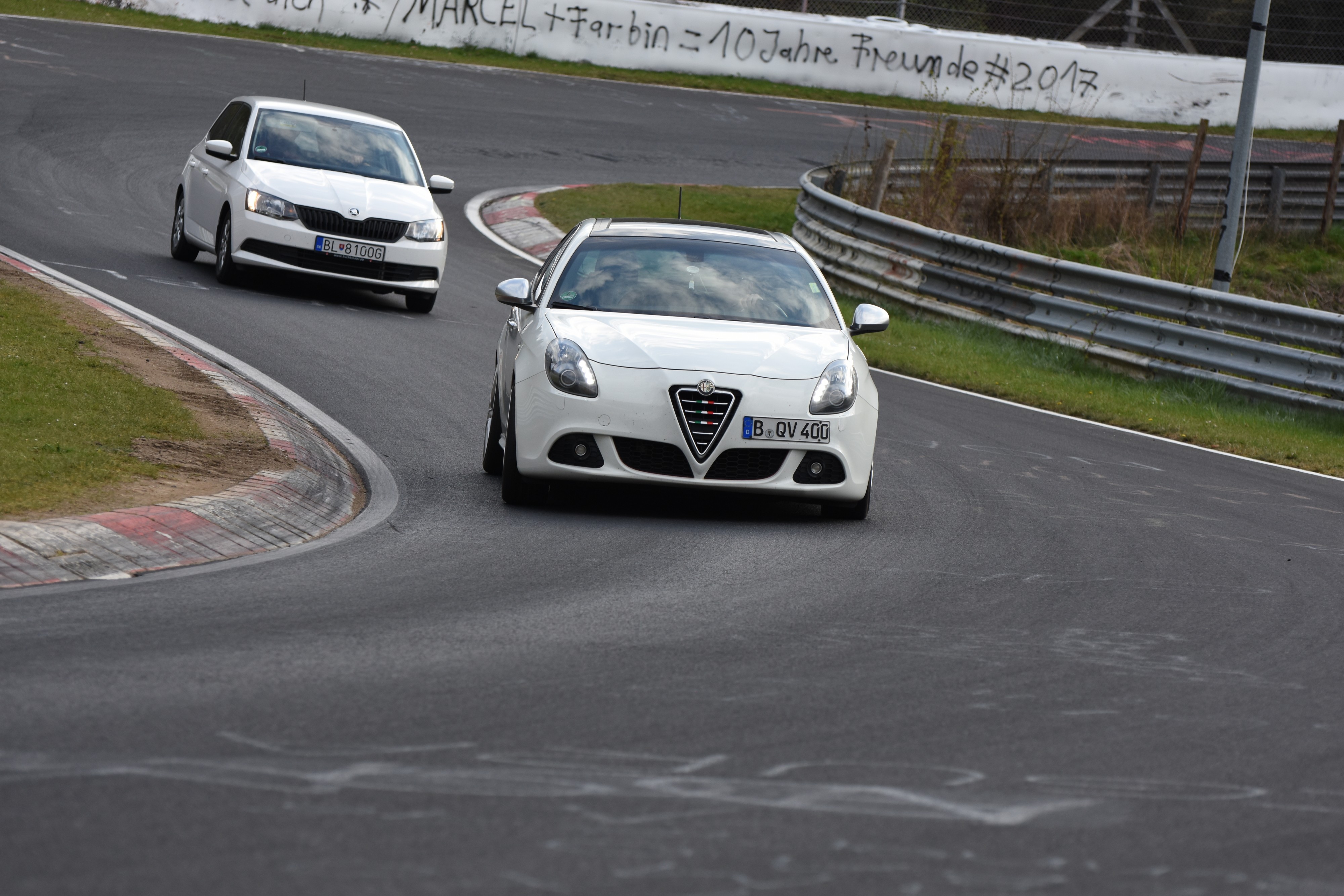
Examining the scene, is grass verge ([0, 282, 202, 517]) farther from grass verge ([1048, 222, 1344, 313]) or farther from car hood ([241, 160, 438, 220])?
grass verge ([1048, 222, 1344, 313])

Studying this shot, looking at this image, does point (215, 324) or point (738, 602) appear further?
point (215, 324)

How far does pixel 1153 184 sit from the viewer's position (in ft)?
89.7

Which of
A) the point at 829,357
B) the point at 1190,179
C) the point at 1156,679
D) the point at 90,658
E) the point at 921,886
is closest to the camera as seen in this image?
the point at 921,886

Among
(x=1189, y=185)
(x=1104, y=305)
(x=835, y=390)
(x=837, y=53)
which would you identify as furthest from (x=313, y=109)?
(x=837, y=53)

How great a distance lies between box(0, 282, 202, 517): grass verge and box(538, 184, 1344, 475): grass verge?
800 cm

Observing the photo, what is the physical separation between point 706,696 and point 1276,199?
25991 mm

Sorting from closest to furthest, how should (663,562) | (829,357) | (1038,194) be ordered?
(663,562)
(829,357)
(1038,194)

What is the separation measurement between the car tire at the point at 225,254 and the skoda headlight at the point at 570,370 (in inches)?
327

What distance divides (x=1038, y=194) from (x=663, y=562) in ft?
56.4

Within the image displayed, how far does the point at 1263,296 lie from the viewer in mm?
24984

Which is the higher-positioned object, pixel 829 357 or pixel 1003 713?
pixel 829 357

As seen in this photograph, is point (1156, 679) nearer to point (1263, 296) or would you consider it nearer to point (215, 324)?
point (215, 324)

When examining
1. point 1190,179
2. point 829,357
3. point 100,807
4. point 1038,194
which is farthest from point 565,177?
point 100,807

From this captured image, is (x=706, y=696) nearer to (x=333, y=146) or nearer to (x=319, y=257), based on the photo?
(x=319, y=257)
